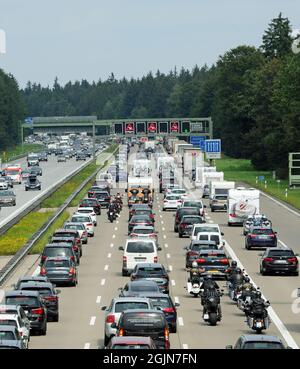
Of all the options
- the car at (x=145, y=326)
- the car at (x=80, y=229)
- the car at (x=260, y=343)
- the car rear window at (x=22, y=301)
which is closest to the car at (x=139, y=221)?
the car at (x=80, y=229)

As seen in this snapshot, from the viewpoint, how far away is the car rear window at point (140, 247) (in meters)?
48.8

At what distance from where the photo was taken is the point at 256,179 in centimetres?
13375

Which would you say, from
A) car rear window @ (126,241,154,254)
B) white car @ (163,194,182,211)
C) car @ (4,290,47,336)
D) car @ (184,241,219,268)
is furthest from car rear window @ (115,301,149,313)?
white car @ (163,194,182,211)

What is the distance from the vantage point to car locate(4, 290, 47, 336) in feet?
101

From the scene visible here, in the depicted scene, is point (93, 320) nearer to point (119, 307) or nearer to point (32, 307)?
point (32, 307)

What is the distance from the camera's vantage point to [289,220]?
264 ft

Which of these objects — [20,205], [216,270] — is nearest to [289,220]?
[20,205]

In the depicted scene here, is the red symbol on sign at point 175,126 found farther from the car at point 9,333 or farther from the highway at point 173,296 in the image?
the car at point 9,333

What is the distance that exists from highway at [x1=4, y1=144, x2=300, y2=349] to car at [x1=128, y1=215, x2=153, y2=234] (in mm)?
674

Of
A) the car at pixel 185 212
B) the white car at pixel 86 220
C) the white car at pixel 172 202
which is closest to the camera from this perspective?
the white car at pixel 86 220

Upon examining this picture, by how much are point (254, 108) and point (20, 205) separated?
77.4 meters

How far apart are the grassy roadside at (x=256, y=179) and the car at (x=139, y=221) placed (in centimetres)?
2339

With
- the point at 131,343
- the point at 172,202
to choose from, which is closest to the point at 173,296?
the point at 131,343
